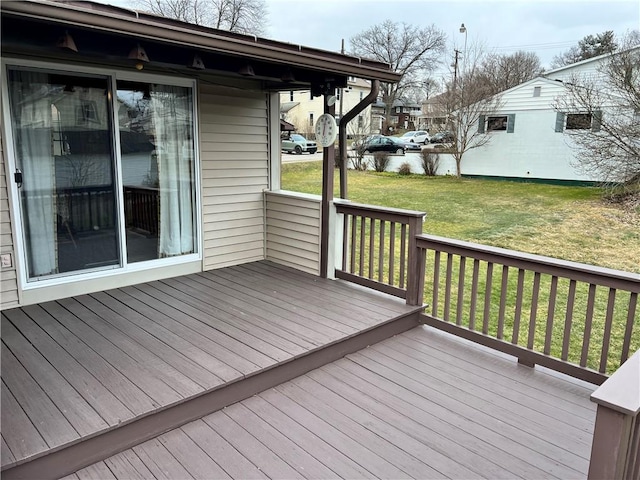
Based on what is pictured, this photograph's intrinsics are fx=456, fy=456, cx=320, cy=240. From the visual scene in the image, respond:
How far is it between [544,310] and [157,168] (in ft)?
13.6

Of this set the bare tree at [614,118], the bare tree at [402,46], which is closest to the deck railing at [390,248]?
the bare tree at [614,118]

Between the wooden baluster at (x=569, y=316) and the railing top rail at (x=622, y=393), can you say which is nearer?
the railing top rail at (x=622, y=393)

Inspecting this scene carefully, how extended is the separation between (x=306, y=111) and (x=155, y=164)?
93.8ft

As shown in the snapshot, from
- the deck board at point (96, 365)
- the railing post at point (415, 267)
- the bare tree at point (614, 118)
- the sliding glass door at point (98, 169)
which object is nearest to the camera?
the deck board at point (96, 365)

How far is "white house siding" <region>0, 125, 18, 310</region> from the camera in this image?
10.8 feet

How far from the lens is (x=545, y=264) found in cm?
296

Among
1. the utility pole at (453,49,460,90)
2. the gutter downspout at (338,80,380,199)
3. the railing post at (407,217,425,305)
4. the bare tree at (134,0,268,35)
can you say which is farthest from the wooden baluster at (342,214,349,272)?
the bare tree at (134,0,268,35)

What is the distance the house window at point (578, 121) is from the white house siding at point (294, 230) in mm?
9416

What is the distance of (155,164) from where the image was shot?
414 centimetres

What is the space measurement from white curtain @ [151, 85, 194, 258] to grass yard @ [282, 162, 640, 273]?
464 centimetres

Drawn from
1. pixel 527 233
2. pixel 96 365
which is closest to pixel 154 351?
pixel 96 365

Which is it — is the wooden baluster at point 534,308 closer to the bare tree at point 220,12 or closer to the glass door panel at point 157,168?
the glass door panel at point 157,168

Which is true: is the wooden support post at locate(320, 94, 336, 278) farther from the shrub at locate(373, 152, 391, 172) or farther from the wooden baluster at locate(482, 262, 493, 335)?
the shrub at locate(373, 152, 391, 172)

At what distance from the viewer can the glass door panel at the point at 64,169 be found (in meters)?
3.37
